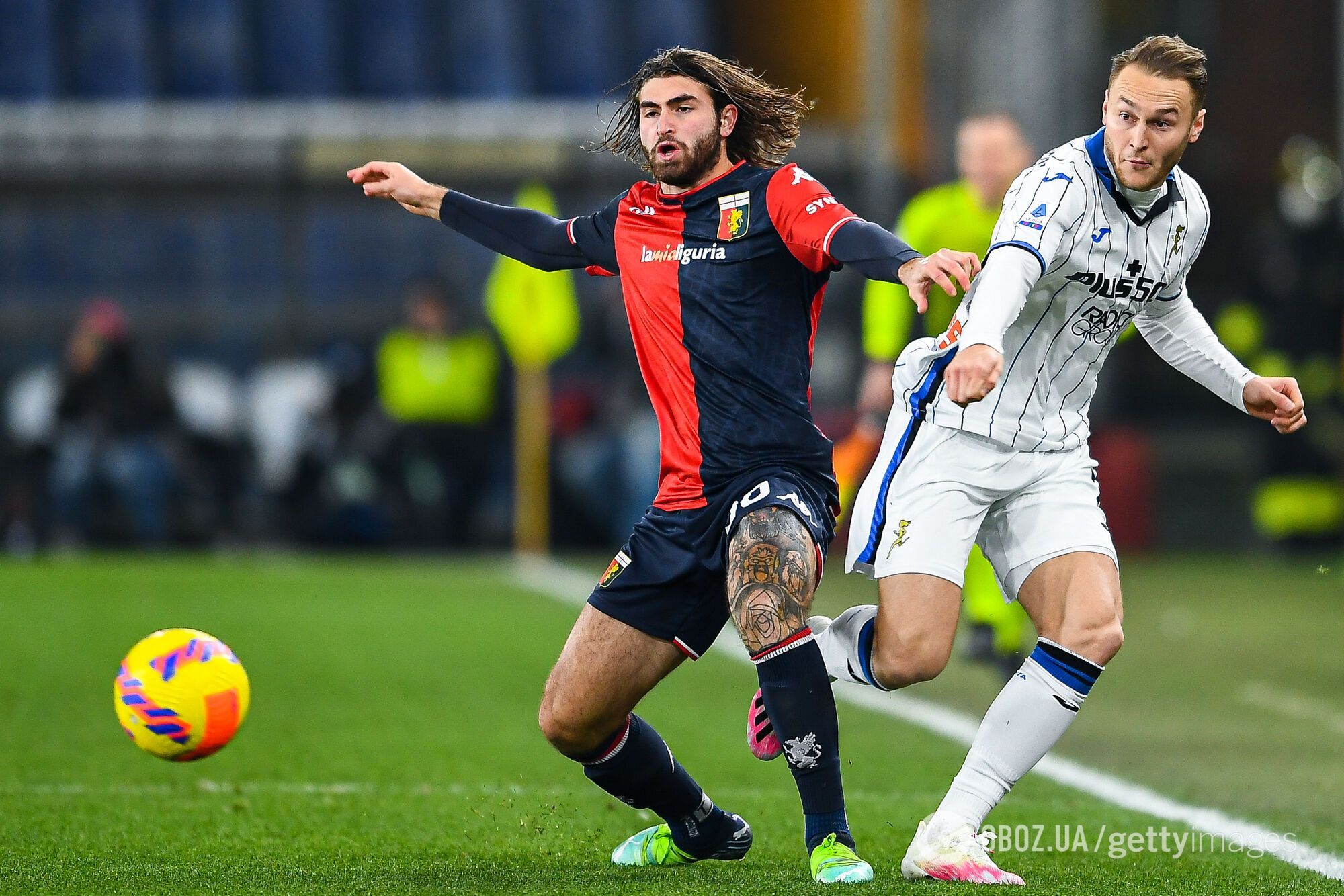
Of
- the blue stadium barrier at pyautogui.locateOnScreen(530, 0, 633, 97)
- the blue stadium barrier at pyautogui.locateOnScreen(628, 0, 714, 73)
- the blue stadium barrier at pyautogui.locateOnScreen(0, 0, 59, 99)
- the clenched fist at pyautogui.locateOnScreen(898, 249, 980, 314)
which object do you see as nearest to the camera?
the clenched fist at pyautogui.locateOnScreen(898, 249, 980, 314)

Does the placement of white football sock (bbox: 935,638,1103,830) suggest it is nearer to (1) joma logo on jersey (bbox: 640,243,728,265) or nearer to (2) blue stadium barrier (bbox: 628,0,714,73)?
(1) joma logo on jersey (bbox: 640,243,728,265)

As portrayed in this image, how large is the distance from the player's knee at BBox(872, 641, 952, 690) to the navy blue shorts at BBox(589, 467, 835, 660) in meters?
0.32

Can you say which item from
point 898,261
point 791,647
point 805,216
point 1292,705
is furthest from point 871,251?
point 1292,705

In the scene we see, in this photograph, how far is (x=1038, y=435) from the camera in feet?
16.4

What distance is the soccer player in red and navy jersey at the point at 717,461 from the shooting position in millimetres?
4664

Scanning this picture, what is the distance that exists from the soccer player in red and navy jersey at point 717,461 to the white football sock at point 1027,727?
36cm

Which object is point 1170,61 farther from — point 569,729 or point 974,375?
point 569,729

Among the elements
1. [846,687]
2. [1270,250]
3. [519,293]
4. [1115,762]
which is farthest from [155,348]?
[1115,762]

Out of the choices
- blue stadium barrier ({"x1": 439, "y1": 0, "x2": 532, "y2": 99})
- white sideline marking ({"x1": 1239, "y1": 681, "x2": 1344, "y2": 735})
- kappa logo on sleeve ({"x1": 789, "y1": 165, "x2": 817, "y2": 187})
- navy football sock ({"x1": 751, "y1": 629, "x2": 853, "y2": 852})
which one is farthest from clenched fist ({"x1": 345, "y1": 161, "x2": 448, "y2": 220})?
blue stadium barrier ({"x1": 439, "y1": 0, "x2": 532, "y2": 99})

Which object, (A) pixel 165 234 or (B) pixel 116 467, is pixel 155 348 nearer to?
(A) pixel 165 234

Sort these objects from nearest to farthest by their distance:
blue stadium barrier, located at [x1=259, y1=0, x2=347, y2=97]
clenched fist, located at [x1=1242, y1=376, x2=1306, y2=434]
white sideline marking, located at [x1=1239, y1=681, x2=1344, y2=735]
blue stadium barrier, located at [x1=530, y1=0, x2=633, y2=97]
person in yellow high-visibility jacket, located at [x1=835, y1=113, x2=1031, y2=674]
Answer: clenched fist, located at [x1=1242, y1=376, x2=1306, y2=434], white sideline marking, located at [x1=1239, y1=681, x2=1344, y2=735], person in yellow high-visibility jacket, located at [x1=835, y1=113, x2=1031, y2=674], blue stadium barrier, located at [x1=259, y1=0, x2=347, y2=97], blue stadium barrier, located at [x1=530, y1=0, x2=633, y2=97]

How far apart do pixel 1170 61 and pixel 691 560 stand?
1675 millimetres

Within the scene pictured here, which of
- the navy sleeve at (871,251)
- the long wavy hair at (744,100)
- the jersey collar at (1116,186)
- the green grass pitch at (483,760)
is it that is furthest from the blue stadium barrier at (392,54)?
the navy sleeve at (871,251)

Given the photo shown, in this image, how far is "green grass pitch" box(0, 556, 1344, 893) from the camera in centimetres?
486
